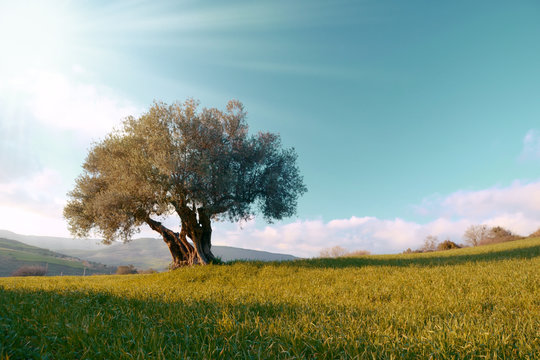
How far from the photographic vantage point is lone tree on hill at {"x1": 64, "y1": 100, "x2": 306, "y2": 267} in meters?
19.1

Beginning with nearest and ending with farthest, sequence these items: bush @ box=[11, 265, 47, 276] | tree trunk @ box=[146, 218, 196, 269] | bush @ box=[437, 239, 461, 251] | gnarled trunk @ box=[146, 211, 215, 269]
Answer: gnarled trunk @ box=[146, 211, 215, 269], tree trunk @ box=[146, 218, 196, 269], bush @ box=[11, 265, 47, 276], bush @ box=[437, 239, 461, 251]

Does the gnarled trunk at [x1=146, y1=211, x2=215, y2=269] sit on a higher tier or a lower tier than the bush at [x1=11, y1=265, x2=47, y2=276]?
higher

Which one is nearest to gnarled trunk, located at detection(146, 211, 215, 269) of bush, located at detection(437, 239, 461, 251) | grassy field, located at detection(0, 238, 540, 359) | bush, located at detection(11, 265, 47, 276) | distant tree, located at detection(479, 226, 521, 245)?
grassy field, located at detection(0, 238, 540, 359)

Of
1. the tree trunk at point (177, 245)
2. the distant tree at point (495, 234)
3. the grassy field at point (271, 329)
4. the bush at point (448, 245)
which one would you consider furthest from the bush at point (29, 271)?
the distant tree at point (495, 234)

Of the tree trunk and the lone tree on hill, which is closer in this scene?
the lone tree on hill

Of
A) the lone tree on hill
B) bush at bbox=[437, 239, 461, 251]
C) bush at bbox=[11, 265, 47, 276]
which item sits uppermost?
the lone tree on hill

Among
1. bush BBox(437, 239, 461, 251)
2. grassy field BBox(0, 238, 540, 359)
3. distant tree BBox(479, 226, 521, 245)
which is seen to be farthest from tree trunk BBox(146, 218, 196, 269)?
distant tree BBox(479, 226, 521, 245)

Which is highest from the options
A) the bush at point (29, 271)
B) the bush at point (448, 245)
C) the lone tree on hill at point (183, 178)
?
the lone tree on hill at point (183, 178)

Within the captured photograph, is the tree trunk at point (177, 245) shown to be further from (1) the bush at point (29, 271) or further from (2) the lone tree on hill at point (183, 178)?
(1) the bush at point (29, 271)

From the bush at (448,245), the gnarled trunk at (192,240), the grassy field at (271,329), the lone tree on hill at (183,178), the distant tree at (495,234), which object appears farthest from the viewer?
the distant tree at (495,234)

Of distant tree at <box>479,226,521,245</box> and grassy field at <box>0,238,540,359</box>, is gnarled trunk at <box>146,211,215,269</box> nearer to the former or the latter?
grassy field at <box>0,238,540,359</box>

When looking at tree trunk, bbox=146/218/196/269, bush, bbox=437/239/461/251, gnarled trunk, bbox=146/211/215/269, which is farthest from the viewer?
bush, bbox=437/239/461/251

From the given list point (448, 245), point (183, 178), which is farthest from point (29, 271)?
point (448, 245)

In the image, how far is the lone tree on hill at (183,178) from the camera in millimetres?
19062
